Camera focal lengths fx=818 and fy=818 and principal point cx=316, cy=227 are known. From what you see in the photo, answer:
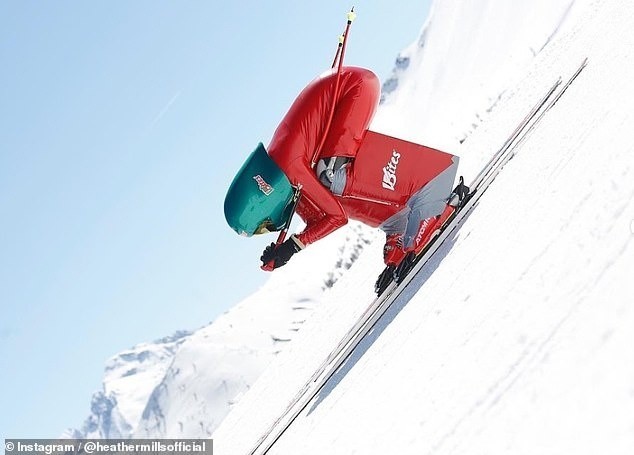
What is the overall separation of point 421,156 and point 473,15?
370ft

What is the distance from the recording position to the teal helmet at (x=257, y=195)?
5746 millimetres

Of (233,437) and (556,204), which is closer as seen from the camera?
(556,204)

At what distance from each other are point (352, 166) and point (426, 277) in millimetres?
1227

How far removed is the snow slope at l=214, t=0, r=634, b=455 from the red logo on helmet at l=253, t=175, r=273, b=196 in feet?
4.00

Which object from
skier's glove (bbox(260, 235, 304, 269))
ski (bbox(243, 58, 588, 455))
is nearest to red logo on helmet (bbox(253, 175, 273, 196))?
skier's glove (bbox(260, 235, 304, 269))

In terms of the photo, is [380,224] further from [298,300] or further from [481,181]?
[298,300]

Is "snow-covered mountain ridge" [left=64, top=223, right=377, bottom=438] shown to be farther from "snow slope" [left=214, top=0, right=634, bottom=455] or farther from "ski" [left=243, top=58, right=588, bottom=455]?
"snow slope" [left=214, top=0, right=634, bottom=455]

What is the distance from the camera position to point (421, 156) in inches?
241

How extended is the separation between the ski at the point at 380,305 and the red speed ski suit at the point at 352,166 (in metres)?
0.18

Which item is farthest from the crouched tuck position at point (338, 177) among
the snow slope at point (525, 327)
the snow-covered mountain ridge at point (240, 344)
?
the snow-covered mountain ridge at point (240, 344)

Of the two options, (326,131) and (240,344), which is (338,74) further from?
(240,344)

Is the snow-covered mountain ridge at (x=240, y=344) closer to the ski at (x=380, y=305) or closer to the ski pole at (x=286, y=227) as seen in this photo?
the ski at (x=380, y=305)

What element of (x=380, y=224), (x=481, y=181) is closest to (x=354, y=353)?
(x=380, y=224)

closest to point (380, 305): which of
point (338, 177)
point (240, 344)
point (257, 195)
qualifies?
point (338, 177)
